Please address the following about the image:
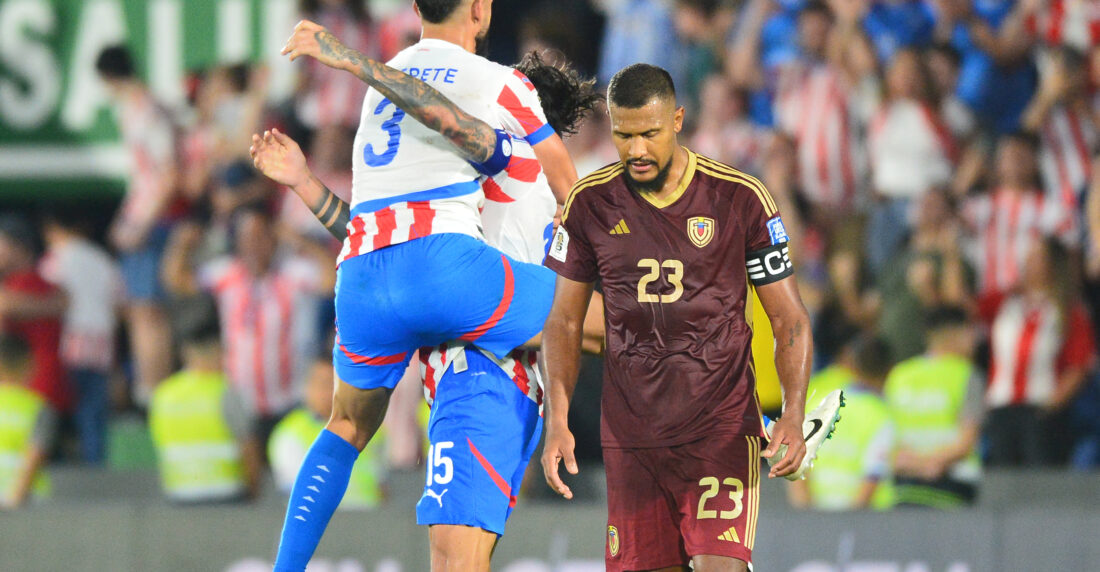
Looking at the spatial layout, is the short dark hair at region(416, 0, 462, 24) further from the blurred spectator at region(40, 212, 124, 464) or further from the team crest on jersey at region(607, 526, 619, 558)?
the blurred spectator at region(40, 212, 124, 464)

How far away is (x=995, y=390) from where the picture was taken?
10156 mm

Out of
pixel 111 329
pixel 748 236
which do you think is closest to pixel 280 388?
pixel 111 329

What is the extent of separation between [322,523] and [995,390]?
5862mm

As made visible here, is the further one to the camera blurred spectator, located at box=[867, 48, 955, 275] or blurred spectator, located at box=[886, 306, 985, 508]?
blurred spectator, located at box=[867, 48, 955, 275]

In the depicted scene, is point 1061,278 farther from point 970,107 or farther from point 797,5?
point 797,5

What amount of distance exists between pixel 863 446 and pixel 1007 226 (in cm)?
208

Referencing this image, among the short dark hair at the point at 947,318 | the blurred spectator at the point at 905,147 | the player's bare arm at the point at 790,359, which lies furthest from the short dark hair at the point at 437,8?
the blurred spectator at the point at 905,147

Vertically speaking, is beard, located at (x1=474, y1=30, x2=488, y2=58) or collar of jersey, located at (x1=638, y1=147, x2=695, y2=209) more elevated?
beard, located at (x1=474, y1=30, x2=488, y2=58)

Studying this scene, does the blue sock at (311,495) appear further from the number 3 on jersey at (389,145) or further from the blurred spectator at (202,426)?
the blurred spectator at (202,426)

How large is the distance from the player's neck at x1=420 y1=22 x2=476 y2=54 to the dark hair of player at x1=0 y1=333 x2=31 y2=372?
5.95m

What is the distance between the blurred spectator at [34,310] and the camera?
11.8 metres

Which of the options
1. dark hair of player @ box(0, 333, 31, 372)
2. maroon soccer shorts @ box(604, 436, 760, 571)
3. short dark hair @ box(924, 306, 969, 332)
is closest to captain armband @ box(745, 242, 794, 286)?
maroon soccer shorts @ box(604, 436, 760, 571)

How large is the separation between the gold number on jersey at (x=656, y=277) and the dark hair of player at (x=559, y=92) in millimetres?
955

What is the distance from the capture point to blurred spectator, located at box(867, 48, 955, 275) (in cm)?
1064
